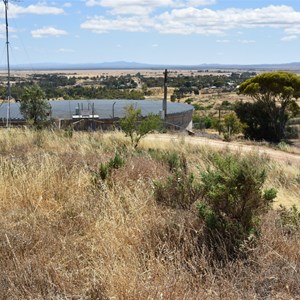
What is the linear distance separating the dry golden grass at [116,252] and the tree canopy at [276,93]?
3487cm

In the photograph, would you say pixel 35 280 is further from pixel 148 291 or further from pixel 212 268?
pixel 212 268

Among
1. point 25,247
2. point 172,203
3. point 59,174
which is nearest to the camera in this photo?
point 25,247

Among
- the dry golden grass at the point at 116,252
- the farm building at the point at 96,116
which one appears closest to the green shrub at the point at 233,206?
the dry golden grass at the point at 116,252

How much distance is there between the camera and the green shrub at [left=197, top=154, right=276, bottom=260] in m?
4.36

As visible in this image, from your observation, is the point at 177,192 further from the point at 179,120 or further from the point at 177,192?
the point at 179,120

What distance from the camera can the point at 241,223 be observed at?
4543mm

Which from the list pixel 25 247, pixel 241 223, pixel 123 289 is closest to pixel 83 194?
pixel 25 247

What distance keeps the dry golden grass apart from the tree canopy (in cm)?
3487

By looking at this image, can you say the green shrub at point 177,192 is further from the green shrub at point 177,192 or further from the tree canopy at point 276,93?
the tree canopy at point 276,93

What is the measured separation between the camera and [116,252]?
4.10 m

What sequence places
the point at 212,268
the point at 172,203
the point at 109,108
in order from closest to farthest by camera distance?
1. the point at 212,268
2. the point at 172,203
3. the point at 109,108

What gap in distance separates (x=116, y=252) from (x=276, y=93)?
37.4 metres

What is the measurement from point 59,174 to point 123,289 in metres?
3.36

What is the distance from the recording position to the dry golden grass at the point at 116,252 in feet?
11.7
